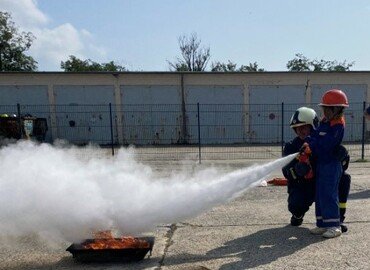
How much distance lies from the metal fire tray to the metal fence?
14.7 m

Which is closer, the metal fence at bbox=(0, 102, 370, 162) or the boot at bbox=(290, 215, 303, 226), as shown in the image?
the boot at bbox=(290, 215, 303, 226)

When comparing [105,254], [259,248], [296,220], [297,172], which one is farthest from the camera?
[296,220]

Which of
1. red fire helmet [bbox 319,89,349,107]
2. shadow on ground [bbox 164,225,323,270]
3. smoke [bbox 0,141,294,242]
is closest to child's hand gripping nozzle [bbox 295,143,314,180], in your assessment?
smoke [bbox 0,141,294,242]

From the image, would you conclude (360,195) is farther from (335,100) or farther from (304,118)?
(335,100)

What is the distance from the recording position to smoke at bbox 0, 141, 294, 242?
4.11 metres

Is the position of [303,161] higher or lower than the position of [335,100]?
lower

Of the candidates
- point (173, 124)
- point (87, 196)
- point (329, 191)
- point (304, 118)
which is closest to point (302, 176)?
point (329, 191)

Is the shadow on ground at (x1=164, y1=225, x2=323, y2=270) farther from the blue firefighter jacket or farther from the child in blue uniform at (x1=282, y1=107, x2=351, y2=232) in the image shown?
the blue firefighter jacket

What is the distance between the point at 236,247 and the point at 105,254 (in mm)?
1551

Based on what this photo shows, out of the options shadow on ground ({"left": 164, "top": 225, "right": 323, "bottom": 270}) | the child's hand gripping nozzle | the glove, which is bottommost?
shadow on ground ({"left": 164, "top": 225, "right": 323, "bottom": 270})

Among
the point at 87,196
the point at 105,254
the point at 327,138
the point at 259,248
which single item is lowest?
the point at 259,248

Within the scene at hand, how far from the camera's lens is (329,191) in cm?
465

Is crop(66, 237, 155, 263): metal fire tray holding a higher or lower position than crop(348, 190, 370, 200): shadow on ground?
higher

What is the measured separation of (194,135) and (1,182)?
657 inches
